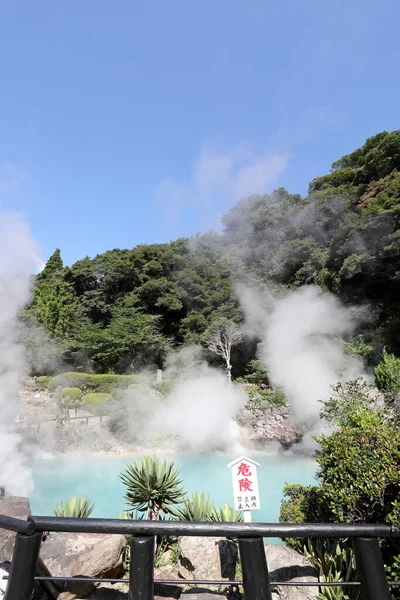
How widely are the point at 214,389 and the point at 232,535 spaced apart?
14.2m

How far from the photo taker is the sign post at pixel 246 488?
364 centimetres

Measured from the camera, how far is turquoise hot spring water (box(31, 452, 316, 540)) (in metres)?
7.33

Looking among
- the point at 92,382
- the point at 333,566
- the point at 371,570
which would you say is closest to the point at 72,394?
the point at 92,382

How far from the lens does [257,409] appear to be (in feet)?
44.1

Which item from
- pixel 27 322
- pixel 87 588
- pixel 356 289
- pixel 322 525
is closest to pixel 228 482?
pixel 87 588

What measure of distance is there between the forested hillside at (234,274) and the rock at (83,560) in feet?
44.8

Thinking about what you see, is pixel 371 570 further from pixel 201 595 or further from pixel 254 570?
pixel 201 595

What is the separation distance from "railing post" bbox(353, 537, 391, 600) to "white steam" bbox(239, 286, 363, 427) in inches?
463

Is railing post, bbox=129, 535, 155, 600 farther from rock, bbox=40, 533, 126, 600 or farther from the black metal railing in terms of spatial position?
rock, bbox=40, 533, 126, 600

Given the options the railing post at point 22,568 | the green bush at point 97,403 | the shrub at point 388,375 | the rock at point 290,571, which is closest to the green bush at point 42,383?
the green bush at point 97,403

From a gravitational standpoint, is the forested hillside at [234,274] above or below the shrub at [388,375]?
above

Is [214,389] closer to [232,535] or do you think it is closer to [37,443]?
[37,443]

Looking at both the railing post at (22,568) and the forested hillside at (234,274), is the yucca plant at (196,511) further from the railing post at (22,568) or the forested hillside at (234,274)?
the forested hillside at (234,274)

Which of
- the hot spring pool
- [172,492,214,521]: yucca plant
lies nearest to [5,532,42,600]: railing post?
[172,492,214,521]: yucca plant
